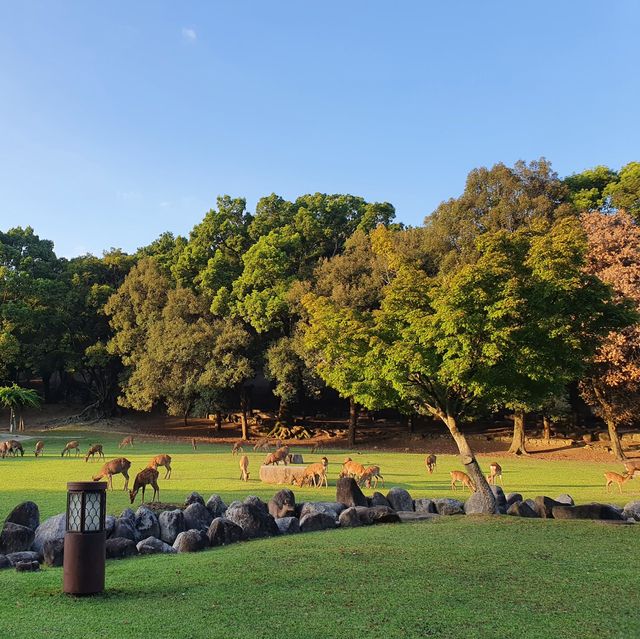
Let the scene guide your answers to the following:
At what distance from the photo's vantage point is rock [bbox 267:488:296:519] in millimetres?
11602

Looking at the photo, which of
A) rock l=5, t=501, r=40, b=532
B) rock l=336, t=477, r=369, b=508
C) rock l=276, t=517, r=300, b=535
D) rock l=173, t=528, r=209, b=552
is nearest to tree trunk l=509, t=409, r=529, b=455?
rock l=336, t=477, r=369, b=508

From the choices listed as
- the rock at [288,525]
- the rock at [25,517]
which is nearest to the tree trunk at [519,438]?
the rock at [288,525]

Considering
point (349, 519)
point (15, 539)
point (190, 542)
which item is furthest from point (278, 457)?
point (15, 539)

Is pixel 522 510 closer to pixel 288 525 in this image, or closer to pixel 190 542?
pixel 288 525

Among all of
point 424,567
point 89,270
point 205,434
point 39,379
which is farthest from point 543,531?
point 39,379

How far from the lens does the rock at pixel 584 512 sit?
1186 centimetres

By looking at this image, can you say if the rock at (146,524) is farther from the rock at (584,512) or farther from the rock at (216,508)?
the rock at (584,512)

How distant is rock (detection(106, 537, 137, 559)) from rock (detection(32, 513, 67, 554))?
0.69 m

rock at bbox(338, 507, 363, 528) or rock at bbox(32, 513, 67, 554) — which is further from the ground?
rock at bbox(32, 513, 67, 554)

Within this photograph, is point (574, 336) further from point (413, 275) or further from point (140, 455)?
point (140, 455)

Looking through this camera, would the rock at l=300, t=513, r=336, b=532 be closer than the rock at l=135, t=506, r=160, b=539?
No

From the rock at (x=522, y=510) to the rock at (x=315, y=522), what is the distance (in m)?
3.70

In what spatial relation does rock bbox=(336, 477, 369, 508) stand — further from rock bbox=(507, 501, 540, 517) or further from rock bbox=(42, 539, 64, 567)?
rock bbox=(42, 539, 64, 567)

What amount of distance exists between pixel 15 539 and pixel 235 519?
3.27m
